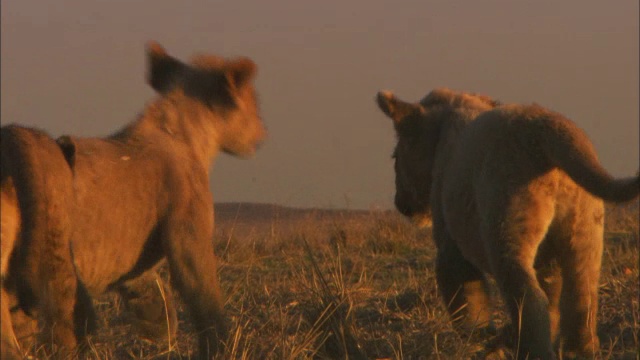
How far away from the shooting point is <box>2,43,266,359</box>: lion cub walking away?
5062mm

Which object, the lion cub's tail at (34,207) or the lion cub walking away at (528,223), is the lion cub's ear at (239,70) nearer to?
the lion cub walking away at (528,223)

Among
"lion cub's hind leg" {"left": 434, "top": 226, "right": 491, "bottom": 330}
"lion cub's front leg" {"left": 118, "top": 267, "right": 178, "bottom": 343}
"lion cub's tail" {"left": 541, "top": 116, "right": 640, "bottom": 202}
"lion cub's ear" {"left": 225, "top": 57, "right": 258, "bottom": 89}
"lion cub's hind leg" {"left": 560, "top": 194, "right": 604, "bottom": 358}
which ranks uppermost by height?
"lion cub's tail" {"left": 541, "top": 116, "right": 640, "bottom": 202}

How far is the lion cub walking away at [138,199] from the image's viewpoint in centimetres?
506

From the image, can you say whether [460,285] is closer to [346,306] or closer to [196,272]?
[346,306]

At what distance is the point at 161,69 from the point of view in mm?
7555

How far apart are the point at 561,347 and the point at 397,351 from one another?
886mm

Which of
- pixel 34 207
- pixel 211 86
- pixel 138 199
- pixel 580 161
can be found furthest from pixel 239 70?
pixel 34 207

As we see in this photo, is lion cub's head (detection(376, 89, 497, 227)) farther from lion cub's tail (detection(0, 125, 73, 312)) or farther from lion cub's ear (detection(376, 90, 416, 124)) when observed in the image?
lion cub's tail (detection(0, 125, 73, 312))

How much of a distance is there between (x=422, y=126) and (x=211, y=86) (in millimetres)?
1357

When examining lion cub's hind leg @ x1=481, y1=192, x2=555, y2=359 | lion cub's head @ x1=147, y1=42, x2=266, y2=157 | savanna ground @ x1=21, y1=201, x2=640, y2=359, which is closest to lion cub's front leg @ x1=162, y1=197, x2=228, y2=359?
savanna ground @ x1=21, y1=201, x2=640, y2=359

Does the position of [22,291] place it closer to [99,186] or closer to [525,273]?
[99,186]

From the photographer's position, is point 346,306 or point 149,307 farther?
point 149,307

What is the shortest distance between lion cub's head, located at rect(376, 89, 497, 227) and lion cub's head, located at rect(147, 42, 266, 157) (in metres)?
0.90

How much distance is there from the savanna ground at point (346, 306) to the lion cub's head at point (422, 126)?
687mm
